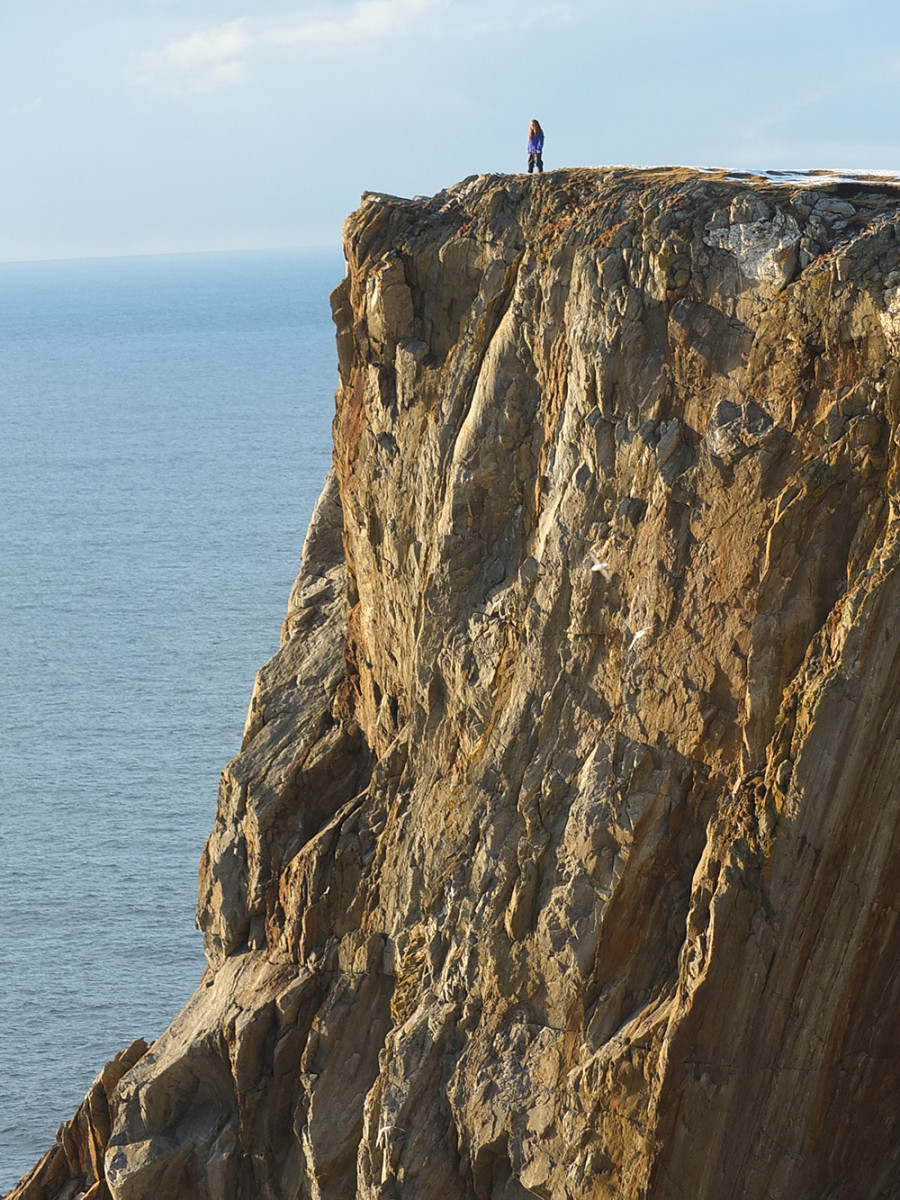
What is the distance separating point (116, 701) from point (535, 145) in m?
68.2

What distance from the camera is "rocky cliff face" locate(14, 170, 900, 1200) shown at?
1889 cm

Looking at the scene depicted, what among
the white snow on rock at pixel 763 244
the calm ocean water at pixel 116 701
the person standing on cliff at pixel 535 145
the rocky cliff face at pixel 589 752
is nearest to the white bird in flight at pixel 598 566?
the rocky cliff face at pixel 589 752

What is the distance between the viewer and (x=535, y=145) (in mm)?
28953

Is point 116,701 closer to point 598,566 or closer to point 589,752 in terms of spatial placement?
point 589,752

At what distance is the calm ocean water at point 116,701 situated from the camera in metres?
58.1

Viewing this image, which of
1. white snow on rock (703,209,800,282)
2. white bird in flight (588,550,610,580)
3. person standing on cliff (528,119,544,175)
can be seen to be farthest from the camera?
person standing on cliff (528,119,544,175)

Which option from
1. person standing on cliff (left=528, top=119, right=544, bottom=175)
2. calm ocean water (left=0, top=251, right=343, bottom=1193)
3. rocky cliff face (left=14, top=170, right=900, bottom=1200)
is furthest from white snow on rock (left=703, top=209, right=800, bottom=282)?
calm ocean water (left=0, top=251, right=343, bottom=1193)

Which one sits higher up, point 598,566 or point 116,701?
point 598,566

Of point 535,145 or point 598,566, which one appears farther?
point 535,145

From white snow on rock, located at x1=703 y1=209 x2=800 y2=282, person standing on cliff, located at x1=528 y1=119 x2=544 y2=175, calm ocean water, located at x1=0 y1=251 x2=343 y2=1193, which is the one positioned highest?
person standing on cliff, located at x1=528 y1=119 x2=544 y2=175

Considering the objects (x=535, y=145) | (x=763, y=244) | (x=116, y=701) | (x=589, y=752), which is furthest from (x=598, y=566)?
(x=116, y=701)

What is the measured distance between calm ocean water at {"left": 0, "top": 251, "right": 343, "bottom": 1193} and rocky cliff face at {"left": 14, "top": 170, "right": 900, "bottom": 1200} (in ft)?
92.8

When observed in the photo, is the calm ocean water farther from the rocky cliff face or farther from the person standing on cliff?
the person standing on cliff

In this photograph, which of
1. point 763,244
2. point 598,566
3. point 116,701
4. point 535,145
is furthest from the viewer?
point 116,701
